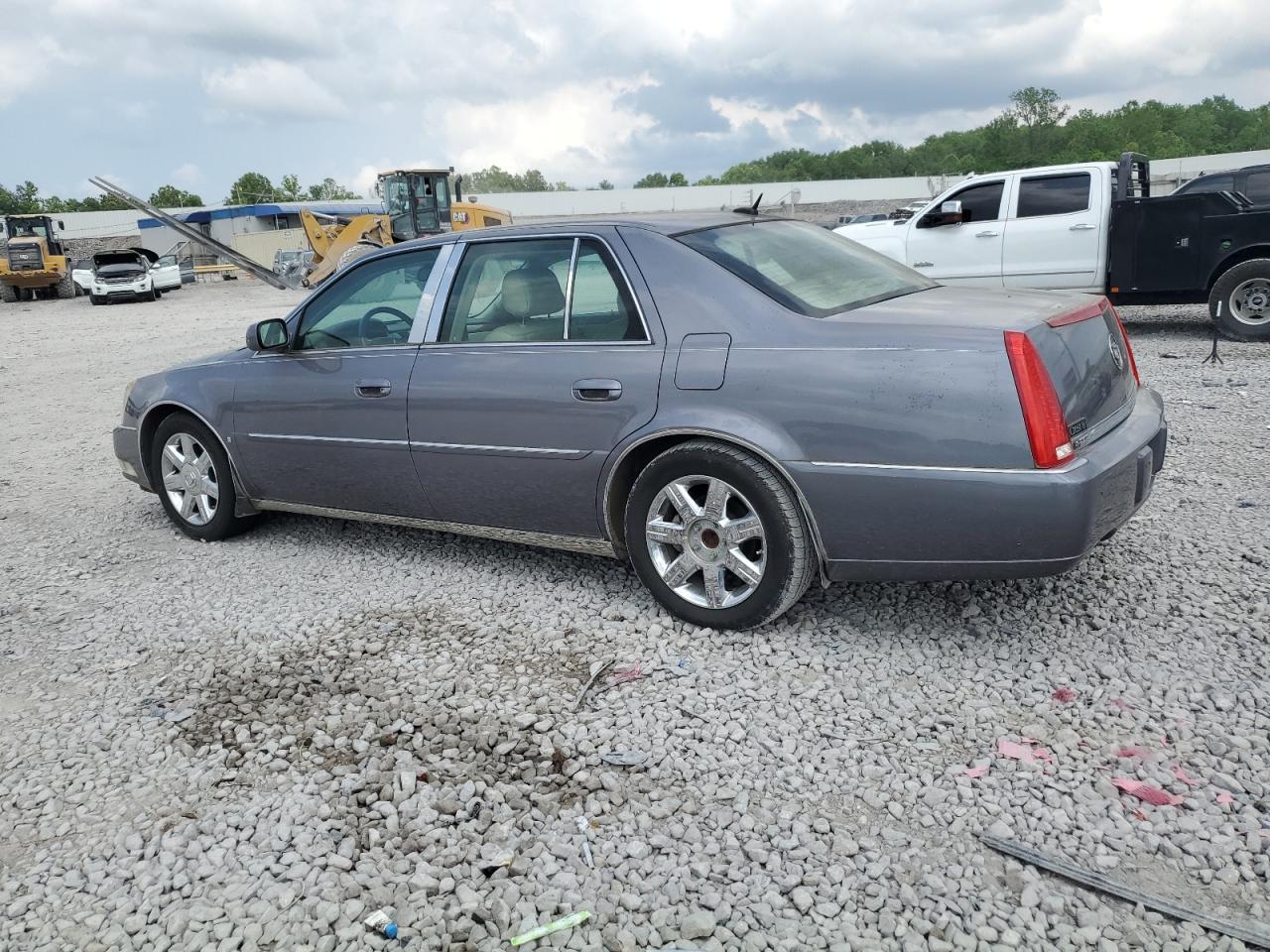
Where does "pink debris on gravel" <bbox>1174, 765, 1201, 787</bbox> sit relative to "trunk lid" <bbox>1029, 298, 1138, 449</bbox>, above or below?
below

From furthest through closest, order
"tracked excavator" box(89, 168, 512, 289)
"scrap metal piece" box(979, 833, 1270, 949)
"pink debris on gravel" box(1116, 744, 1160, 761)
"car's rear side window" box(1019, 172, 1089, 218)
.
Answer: "tracked excavator" box(89, 168, 512, 289) < "car's rear side window" box(1019, 172, 1089, 218) < "pink debris on gravel" box(1116, 744, 1160, 761) < "scrap metal piece" box(979, 833, 1270, 949)

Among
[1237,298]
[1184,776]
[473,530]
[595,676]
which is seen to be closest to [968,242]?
[1237,298]

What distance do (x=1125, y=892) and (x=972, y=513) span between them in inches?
49.9

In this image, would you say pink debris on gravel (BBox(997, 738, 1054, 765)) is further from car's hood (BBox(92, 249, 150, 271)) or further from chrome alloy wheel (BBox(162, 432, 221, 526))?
car's hood (BBox(92, 249, 150, 271))

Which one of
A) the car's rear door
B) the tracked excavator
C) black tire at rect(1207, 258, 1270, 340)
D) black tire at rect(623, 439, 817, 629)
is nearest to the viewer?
black tire at rect(623, 439, 817, 629)

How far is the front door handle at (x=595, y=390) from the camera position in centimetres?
400

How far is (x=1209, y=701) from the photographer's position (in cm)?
330

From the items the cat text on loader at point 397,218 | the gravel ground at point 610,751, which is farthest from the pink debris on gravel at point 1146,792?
the cat text on loader at point 397,218

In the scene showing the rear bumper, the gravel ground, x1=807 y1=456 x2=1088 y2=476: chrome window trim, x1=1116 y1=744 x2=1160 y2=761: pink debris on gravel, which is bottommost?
the gravel ground

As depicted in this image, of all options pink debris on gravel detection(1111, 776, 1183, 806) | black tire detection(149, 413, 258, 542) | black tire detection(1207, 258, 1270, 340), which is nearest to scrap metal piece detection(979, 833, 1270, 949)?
pink debris on gravel detection(1111, 776, 1183, 806)

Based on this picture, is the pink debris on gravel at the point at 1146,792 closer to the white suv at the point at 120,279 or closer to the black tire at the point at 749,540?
the black tire at the point at 749,540

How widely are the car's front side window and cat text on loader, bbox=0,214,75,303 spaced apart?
33417mm

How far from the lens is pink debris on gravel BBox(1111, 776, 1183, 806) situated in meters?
2.80

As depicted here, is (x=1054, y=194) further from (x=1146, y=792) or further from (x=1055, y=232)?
(x=1146, y=792)
